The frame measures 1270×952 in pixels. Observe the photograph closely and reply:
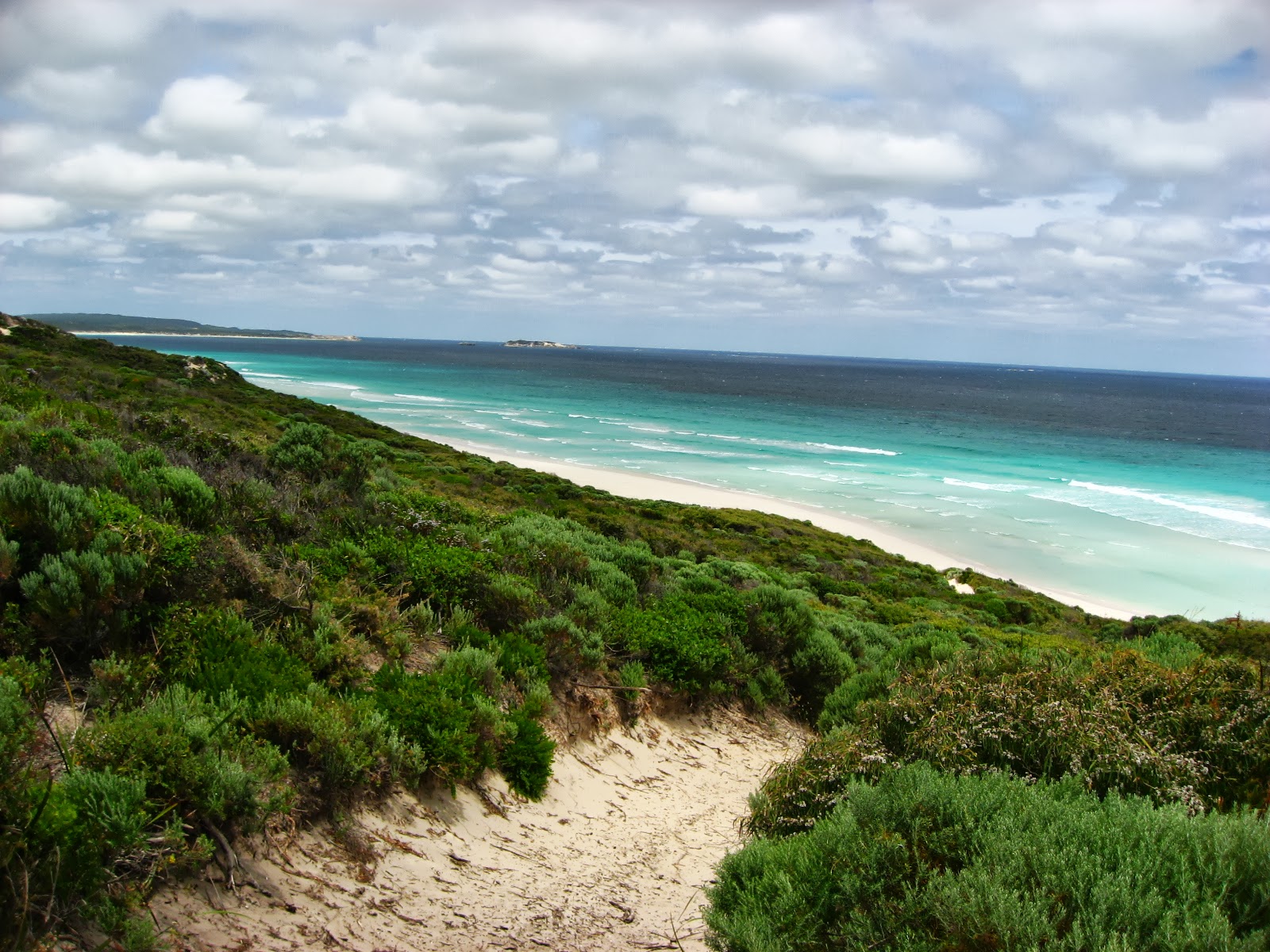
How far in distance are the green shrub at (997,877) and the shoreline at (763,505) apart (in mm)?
21971

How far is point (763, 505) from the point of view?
35.0 metres

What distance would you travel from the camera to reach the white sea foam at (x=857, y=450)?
178 ft

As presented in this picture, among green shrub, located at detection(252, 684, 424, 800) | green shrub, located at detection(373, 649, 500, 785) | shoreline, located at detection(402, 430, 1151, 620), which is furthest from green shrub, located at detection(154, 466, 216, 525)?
shoreline, located at detection(402, 430, 1151, 620)

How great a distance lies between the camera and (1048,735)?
424cm

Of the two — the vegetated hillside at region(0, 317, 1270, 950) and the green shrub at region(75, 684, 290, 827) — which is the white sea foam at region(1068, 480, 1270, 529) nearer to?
the vegetated hillside at region(0, 317, 1270, 950)

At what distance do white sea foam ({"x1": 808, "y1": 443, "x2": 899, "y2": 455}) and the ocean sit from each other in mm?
411

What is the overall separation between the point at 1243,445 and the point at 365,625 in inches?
3315

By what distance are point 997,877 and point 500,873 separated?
2.56 metres

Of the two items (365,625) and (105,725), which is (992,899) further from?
(365,625)

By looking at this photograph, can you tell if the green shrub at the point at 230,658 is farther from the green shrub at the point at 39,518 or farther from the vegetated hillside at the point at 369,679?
the green shrub at the point at 39,518

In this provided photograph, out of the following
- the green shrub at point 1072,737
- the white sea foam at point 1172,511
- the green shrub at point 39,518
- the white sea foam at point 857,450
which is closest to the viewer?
the green shrub at point 1072,737

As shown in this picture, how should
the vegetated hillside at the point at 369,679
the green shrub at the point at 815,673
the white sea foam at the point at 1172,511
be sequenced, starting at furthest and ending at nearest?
the white sea foam at the point at 1172,511
the green shrub at the point at 815,673
the vegetated hillside at the point at 369,679

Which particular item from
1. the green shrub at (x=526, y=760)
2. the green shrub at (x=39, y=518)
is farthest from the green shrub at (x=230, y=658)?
the green shrub at (x=526, y=760)

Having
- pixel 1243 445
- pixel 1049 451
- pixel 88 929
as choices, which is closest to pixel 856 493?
pixel 1049 451
